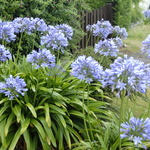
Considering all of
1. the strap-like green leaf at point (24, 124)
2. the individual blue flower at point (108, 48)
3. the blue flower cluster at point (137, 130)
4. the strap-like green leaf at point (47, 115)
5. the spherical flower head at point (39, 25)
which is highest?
the spherical flower head at point (39, 25)

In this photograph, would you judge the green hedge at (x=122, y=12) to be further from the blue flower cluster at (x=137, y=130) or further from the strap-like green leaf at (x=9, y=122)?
the blue flower cluster at (x=137, y=130)

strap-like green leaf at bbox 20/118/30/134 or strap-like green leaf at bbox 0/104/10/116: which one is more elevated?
strap-like green leaf at bbox 0/104/10/116

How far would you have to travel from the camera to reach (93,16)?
416 inches

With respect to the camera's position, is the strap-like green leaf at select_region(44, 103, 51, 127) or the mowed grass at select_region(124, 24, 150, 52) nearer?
the strap-like green leaf at select_region(44, 103, 51, 127)

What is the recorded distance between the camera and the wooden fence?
9.55 m

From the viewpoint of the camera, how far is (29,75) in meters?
3.68

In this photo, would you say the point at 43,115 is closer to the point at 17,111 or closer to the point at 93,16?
the point at 17,111

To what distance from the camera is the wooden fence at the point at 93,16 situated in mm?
9555

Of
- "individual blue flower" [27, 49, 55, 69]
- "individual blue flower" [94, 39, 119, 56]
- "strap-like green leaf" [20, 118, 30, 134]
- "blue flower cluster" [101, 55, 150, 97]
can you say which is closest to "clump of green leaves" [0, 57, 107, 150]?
"strap-like green leaf" [20, 118, 30, 134]

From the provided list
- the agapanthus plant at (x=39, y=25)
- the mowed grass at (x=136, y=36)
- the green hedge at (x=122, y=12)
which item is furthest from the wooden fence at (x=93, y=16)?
the agapanthus plant at (x=39, y=25)

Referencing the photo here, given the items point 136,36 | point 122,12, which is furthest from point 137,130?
point 136,36

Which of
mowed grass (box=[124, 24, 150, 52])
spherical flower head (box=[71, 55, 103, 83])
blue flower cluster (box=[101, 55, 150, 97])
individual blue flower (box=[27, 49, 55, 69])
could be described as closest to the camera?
blue flower cluster (box=[101, 55, 150, 97])

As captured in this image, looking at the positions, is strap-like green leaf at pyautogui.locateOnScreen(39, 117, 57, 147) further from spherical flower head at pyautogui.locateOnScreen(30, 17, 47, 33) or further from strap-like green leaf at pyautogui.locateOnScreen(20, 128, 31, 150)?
spherical flower head at pyautogui.locateOnScreen(30, 17, 47, 33)

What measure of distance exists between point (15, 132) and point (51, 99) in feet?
1.89
